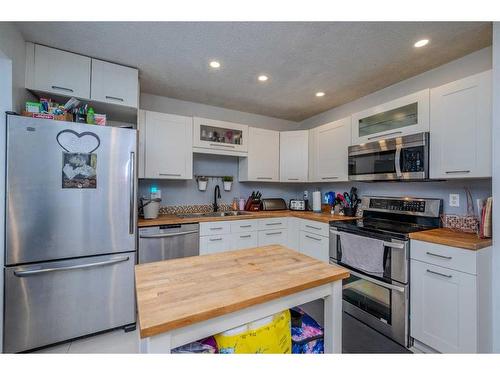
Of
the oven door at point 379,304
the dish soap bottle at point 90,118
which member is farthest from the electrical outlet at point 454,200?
the dish soap bottle at point 90,118

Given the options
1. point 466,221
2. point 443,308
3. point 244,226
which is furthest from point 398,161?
point 244,226

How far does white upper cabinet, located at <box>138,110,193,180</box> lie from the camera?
2.40 meters

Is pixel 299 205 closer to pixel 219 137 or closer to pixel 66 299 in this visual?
pixel 219 137

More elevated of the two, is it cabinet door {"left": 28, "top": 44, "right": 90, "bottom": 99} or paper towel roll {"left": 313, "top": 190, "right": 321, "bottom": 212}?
cabinet door {"left": 28, "top": 44, "right": 90, "bottom": 99}

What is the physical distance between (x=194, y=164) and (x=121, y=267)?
155cm

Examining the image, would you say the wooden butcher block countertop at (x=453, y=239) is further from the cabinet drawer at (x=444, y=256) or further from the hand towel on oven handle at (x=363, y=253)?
the hand towel on oven handle at (x=363, y=253)

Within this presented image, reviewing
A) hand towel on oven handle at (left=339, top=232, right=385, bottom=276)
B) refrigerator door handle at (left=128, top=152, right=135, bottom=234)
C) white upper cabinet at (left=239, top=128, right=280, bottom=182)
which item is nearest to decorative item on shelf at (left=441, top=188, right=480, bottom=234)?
hand towel on oven handle at (left=339, top=232, right=385, bottom=276)

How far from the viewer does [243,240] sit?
2.62 m

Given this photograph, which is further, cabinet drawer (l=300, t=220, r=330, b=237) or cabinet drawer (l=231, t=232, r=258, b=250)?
cabinet drawer (l=231, t=232, r=258, b=250)

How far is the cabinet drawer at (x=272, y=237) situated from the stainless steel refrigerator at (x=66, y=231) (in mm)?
1459

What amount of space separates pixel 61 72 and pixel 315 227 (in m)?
2.88

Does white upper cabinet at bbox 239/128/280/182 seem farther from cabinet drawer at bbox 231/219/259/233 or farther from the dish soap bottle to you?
the dish soap bottle

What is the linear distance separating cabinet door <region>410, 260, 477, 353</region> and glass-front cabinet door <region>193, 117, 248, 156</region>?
2279 millimetres
